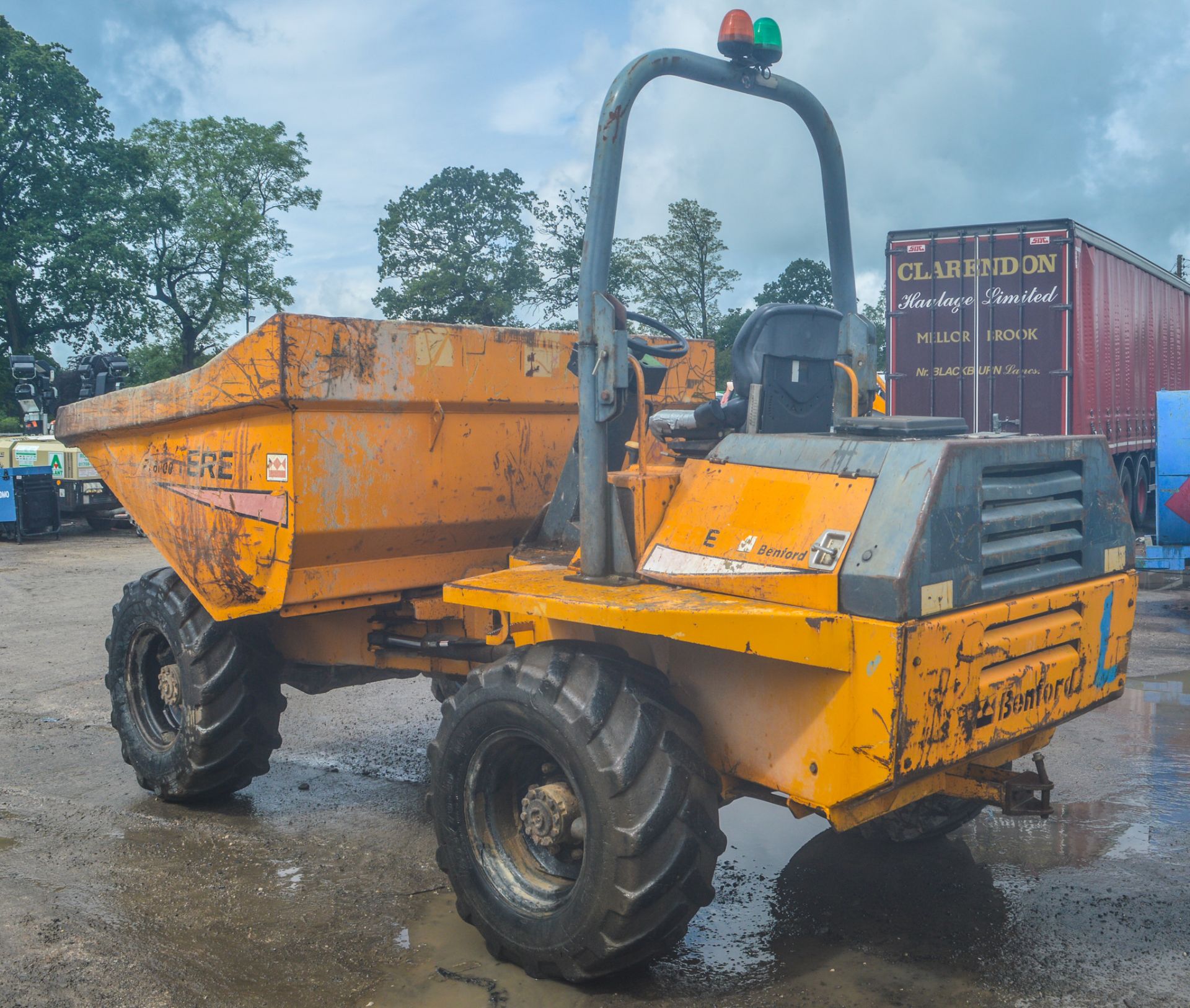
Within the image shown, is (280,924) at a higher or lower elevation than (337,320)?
lower

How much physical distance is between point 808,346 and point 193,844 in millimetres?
3203

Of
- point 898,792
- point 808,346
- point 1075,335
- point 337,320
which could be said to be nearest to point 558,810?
point 898,792

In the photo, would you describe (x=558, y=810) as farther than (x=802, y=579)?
Yes

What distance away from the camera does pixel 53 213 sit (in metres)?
34.6

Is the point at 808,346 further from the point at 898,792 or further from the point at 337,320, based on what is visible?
the point at 337,320

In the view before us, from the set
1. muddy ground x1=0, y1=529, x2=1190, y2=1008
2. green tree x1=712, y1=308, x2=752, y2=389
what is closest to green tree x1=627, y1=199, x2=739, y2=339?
green tree x1=712, y1=308, x2=752, y2=389

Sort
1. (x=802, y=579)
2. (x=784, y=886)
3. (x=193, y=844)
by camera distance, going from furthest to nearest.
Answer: (x=193, y=844) < (x=784, y=886) < (x=802, y=579)

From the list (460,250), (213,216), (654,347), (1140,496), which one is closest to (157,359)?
(213,216)

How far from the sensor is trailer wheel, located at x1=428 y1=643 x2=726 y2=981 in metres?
3.18

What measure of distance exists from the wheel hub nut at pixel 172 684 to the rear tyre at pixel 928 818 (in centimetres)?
309

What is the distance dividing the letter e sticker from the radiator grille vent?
94.5 inches

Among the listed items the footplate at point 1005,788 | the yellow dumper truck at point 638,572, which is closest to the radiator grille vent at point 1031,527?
the yellow dumper truck at point 638,572

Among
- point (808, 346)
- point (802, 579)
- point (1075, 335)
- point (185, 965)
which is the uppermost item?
point (1075, 335)

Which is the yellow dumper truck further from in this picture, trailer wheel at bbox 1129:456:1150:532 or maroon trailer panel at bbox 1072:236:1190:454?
trailer wheel at bbox 1129:456:1150:532
